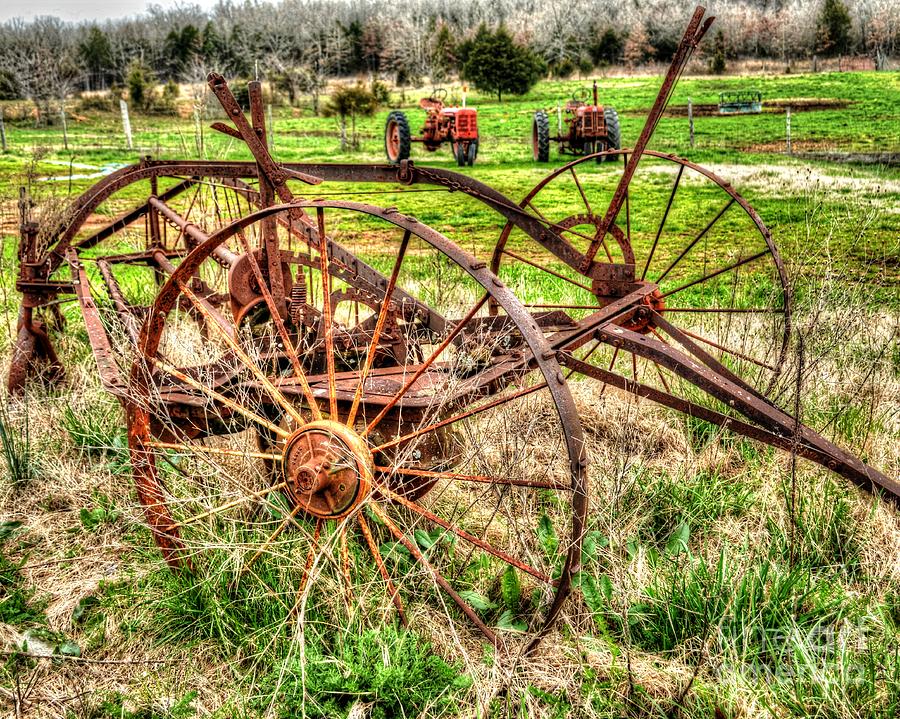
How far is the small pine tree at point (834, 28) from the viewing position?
20.8m

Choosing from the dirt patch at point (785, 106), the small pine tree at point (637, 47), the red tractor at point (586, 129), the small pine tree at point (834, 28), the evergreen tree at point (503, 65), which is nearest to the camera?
the red tractor at point (586, 129)

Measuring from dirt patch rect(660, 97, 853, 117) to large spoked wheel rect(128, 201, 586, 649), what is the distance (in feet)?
57.9

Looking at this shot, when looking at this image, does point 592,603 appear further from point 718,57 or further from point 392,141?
point 718,57

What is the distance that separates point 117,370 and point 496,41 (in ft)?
91.5

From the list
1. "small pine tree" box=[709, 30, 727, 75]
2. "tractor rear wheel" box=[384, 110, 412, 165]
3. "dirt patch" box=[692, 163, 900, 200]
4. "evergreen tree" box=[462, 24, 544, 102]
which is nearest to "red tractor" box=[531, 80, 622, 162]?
"tractor rear wheel" box=[384, 110, 412, 165]

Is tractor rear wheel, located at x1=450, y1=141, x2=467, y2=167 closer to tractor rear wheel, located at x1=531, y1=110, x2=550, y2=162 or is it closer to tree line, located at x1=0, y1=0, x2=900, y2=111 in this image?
tractor rear wheel, located at x1=531, y1=110, x2=550, y2=162

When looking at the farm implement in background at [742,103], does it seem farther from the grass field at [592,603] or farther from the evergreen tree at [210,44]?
the evergreen tree at [210,44]

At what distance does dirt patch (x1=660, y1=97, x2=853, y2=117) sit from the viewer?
57.2 ft

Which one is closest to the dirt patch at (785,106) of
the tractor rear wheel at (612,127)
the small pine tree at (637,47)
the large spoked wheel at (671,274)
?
the tractor rear wheel at (612,127)

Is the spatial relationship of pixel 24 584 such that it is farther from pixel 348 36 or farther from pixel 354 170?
pixel 348 36

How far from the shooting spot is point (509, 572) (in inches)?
95.9

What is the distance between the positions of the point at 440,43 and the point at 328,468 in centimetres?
3737

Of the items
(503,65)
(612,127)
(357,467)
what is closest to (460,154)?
(612,127)

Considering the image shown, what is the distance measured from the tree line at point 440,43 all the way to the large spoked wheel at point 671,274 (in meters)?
7.43
